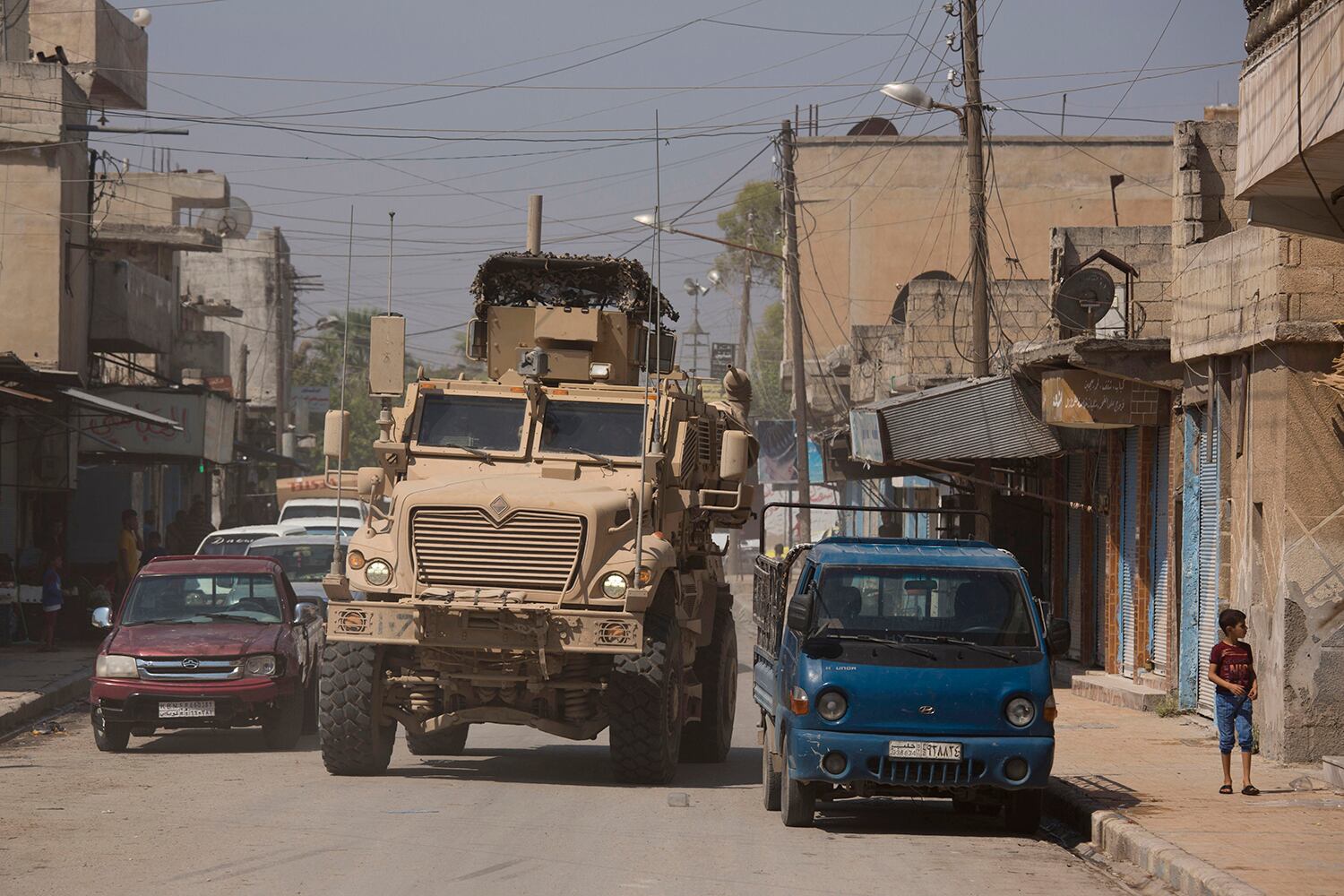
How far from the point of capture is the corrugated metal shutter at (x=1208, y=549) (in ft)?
56.4

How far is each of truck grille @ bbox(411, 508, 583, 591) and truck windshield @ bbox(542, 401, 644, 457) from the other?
4.87 feet

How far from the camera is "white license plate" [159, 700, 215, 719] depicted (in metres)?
15.2

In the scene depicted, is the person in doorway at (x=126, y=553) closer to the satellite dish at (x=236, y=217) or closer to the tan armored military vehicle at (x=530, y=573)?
the tan armored military vehicle at (x=530, y=573)

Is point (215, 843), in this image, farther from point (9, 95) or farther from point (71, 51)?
point (71, 51)

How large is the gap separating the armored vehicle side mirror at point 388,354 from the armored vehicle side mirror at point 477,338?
7.57 feet

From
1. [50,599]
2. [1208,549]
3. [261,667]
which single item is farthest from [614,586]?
[50,599]

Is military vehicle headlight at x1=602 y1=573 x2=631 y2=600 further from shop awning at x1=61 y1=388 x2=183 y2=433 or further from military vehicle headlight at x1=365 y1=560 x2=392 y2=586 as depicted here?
shop awning at x1=61 y1=388 x2=183 y2=433

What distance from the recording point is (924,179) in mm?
48719

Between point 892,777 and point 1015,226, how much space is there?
39584 millimetres

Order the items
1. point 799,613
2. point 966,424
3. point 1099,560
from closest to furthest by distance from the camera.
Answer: point 799,613
point 966,424
point 1099,560

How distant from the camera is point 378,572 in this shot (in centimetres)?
1337

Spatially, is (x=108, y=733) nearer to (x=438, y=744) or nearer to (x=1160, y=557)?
(x=438, y=744)

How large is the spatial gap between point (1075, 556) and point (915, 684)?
13926mm

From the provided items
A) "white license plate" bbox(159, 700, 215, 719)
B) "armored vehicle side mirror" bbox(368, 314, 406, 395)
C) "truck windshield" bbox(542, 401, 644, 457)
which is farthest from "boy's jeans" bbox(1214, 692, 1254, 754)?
"white license plate" bbox(159, 700, 215, 719)
